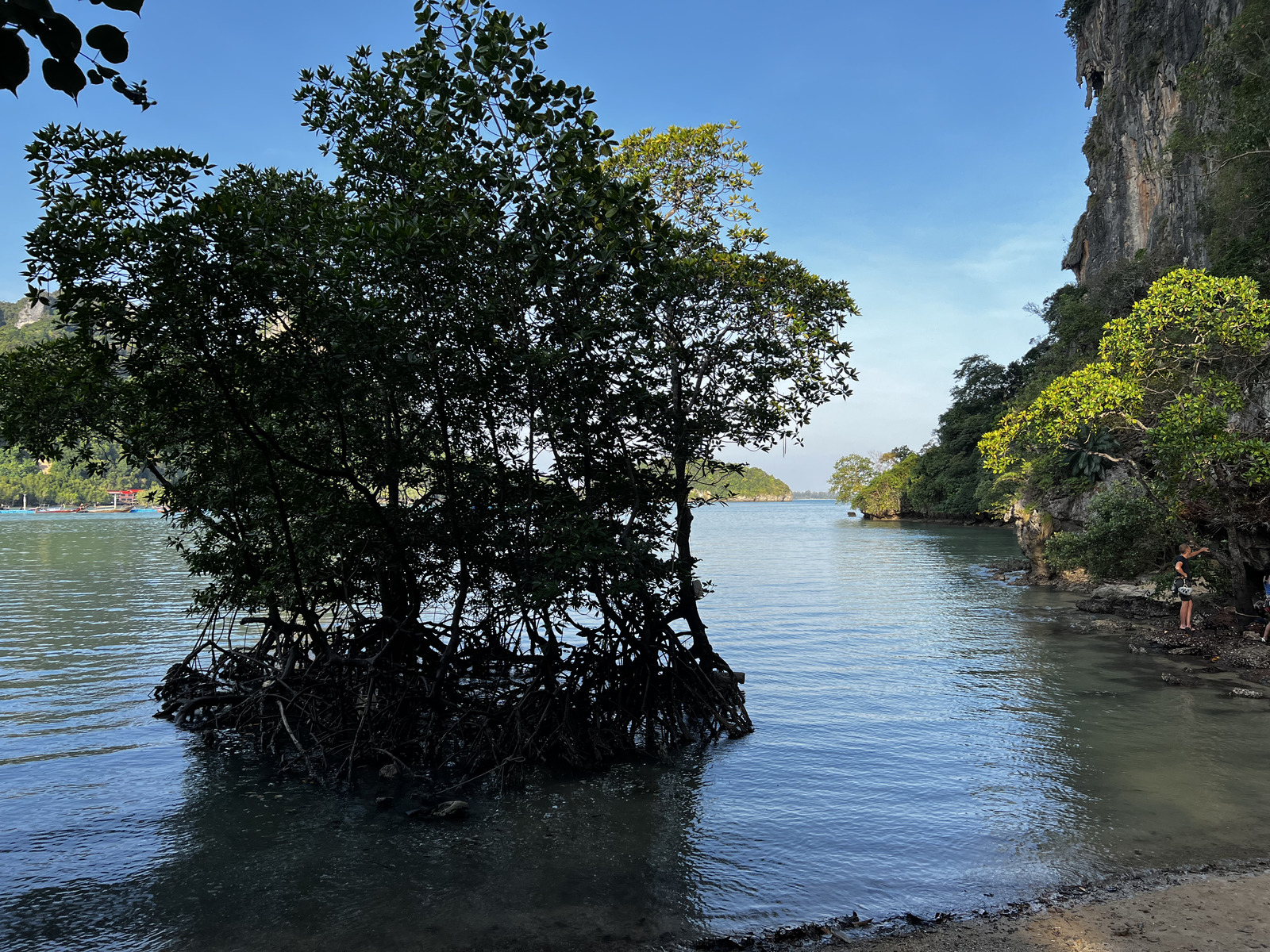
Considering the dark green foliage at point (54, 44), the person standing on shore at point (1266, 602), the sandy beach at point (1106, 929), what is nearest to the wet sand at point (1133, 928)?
the sandy beach at point (1106, 929)

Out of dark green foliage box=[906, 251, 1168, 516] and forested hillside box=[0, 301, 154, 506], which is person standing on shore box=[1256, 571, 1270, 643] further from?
forested hillside box=[0, 301, 154, 506]

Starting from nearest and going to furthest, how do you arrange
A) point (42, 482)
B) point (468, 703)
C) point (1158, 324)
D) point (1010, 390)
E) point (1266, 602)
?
point (468, 703) → point (1266, 602) → point (1158, 324) → point (1010, 390) → point (42, 482)

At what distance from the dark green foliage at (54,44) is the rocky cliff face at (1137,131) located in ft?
150

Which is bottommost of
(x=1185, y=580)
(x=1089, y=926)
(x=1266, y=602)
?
(x=1089, y=926)

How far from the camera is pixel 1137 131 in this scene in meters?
52.2

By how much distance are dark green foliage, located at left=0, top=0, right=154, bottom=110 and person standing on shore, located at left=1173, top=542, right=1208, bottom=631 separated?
2320 centimetres

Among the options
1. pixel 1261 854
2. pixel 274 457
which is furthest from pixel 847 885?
pixel 274 457

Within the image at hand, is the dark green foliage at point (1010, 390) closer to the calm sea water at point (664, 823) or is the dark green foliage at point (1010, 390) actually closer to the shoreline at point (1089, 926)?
the calm sea water at point (664, 823)

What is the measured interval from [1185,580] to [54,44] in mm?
23714

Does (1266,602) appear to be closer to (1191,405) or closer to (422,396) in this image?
(1191,405)

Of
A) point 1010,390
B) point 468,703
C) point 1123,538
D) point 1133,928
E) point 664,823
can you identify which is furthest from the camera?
point 1010,390

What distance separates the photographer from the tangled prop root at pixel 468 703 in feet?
37.0

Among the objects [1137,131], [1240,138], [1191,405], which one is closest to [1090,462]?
[1240,138]

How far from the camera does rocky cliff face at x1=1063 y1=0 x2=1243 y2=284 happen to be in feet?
144
